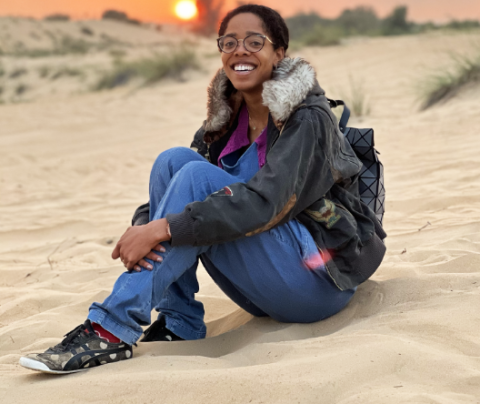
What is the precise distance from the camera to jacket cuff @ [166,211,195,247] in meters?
2.06

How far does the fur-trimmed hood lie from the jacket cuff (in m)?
0.50

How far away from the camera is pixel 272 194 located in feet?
6.78

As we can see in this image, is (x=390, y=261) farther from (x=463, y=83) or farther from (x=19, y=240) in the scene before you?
(x=463, y=83)

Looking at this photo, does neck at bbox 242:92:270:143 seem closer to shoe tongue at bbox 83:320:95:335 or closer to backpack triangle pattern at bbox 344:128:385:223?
backpack triangle pattern at bbox 344:128:385:223

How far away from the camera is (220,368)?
6.61ft

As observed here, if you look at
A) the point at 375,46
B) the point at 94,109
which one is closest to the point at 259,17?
the point at 94,109

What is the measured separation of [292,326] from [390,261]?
Result: 0.89 m

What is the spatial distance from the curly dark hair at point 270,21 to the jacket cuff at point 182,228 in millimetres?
856

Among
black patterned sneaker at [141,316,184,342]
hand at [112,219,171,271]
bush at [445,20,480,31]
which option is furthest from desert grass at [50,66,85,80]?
hand at [112,219,171,271]

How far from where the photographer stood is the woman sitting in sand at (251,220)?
6.82 feet

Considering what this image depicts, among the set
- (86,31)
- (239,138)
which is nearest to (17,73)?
(239,138)

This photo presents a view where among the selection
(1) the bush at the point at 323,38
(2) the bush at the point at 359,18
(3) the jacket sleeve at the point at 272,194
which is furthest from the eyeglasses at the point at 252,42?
(2) the bush at the point at 359,18

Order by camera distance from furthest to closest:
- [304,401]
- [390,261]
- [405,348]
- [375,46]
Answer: [375,46], [390,261], [405,348], [304,401]

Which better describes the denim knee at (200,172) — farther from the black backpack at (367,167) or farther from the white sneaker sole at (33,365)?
the white sneaker sole at (33,365)
